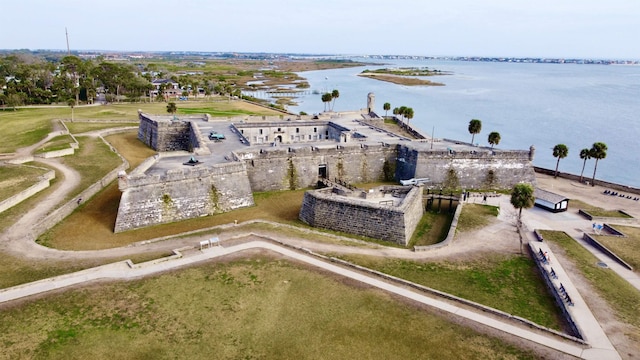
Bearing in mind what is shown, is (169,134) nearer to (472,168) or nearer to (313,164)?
(313,164)

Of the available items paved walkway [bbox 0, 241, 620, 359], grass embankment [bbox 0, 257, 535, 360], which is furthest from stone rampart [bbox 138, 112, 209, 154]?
grass embankment [bbox 0, 257, 535, 360]

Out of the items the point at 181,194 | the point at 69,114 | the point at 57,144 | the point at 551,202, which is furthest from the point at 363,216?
the point at 69,114

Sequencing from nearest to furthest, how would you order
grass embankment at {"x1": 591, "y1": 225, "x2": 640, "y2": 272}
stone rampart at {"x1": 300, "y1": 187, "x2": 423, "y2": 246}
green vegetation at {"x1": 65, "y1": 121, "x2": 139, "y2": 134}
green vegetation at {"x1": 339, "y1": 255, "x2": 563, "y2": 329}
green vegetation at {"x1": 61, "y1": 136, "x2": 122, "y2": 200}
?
green vegetation at {"x1": 339, "y1": 255, "x2": 563, "y2": 329} → grass embankment at {"x1": 591, "y1": 225, "x2": 640, "y2": 272} → stone rampart at {"x1": 300, "y1": 187, "x2": 423, "y2": 246} → green vegetation at {"x1": 61, "y1": 136, "x2": 122, "y2": 200} → green vegetation at {"x1": 65, "y1": 121, "x2": 139, "y2": 134}

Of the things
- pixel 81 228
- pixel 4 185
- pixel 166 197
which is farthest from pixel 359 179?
pixel 4 185

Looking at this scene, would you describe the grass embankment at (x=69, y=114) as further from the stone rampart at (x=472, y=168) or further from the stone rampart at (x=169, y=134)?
the stone rampart at (x=472, y=168)

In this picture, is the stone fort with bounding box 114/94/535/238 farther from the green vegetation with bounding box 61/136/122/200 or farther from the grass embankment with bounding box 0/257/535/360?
the grass embankment with bounding box 0/257/535/360

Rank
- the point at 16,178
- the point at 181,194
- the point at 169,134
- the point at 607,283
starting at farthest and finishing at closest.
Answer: the point at 169,134 → the point at 16,178 → the point at 181,194 → the point at 607,283
